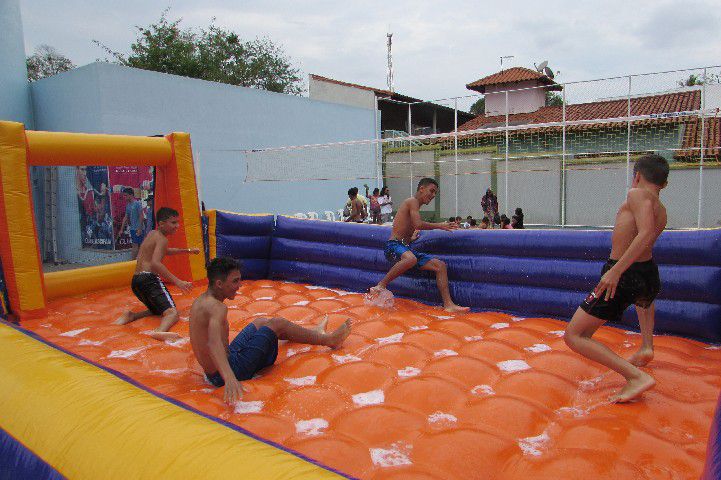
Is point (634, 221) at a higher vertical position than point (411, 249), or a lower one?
higher

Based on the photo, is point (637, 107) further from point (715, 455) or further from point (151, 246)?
point (715, 455)

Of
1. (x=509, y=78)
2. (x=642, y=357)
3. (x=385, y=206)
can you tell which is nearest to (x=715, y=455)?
(x=642, y=357)

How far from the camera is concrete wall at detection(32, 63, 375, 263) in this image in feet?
32.9

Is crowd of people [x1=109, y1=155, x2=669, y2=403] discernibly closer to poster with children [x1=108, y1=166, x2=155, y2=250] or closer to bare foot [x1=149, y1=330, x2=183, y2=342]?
bare foot [x1=149, y1=330, x2=183, y2=342]

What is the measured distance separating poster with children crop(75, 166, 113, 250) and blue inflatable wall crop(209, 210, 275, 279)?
4.01 metres

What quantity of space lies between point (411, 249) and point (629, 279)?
2272mm

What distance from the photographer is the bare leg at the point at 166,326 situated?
371cm

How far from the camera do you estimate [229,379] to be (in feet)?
8.48

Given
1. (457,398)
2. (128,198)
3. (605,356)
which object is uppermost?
(128,198)

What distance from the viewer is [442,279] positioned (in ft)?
14.4

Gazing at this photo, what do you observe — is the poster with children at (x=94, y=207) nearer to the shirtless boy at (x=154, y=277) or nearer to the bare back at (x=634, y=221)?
the shirtless boy at (x=154, y=277)

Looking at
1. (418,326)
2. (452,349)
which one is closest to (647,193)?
(452,349)

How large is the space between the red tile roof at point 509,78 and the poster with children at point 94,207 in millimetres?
16486

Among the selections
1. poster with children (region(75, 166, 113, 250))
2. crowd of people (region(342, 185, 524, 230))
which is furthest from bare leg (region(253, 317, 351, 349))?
poster with children (region(75, 166, 113, 250))
